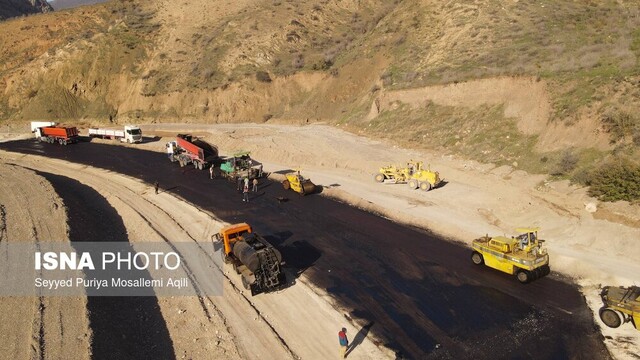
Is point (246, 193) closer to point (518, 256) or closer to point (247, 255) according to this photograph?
point (247, 255)

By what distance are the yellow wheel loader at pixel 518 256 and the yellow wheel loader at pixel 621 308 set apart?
2.81 meters

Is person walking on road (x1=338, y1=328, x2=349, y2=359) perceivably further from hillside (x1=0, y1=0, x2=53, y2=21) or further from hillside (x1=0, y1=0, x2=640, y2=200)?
hillside (x1=0, y1=0, x2=53, y2=21)

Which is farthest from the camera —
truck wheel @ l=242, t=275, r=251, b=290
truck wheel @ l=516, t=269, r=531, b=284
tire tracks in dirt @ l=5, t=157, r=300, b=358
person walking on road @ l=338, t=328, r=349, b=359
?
truck wheel @ l=516, t=269, r=531, b=284

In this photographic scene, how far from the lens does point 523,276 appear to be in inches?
709

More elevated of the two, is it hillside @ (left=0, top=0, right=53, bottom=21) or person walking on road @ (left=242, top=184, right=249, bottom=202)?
hillside @ (left=0, top=0, right=53, bottom=21)

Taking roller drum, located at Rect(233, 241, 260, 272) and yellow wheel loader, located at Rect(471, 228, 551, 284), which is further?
yellow wheel loader, located at Rect(471, 228, 551, 284)

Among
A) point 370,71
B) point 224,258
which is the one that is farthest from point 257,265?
point 370,71

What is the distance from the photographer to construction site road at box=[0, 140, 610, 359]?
14.7m

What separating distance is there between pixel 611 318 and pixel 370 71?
46.3 m

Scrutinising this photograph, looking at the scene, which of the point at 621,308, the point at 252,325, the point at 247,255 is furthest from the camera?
the point at 247,255

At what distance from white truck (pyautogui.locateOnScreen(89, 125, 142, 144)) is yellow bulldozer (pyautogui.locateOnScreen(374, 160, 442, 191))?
33200 mm

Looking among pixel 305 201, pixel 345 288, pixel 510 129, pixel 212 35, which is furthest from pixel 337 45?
pixel 345 288

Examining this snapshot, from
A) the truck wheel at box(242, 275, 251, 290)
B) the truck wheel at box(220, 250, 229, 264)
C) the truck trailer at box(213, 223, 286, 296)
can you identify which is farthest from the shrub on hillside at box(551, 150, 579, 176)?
the truck wheel at box(220, 250, 229, 264)

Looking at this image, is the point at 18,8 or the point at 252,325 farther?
the point at 18,8
